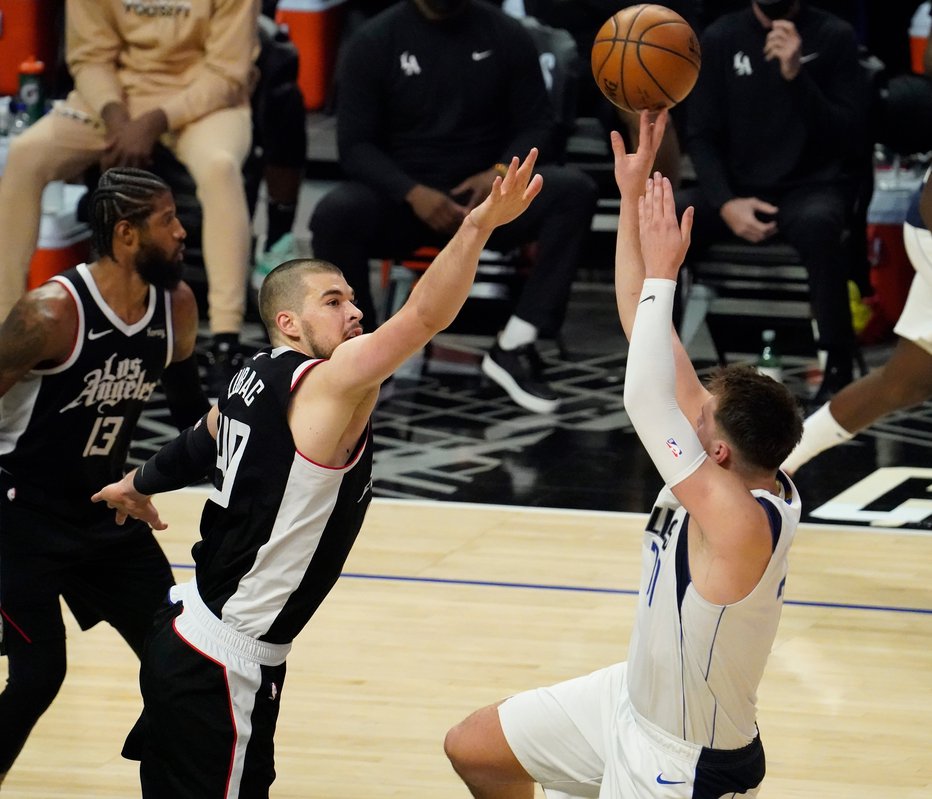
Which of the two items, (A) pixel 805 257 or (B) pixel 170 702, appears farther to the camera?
(A) pixel 805 257

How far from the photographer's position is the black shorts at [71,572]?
3.86 m

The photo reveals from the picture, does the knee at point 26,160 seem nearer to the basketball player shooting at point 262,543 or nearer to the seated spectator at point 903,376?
the seated spectator at point 903,376

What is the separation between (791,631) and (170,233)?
2.47m

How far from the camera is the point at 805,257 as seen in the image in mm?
7484

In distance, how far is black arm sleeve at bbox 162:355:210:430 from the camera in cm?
429

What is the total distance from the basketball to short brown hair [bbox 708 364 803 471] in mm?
1547

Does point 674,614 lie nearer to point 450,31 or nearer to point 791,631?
point 791,631

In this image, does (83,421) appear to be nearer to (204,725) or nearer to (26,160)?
(204,725)

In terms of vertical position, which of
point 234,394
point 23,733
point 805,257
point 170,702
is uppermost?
point 234,394

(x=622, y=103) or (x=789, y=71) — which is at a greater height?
(x=622, y=103)

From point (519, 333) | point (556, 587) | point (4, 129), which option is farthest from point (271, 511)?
point (4, 129)

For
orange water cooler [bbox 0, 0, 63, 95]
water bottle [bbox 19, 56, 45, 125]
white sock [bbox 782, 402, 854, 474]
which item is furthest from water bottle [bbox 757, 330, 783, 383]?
orange water cooler [bbox 0, 0, 63, 95]

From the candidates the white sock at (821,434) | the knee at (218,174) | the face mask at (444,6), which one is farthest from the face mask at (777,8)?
the knee at (218,174)

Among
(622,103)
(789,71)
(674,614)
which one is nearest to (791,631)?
(622,103)
